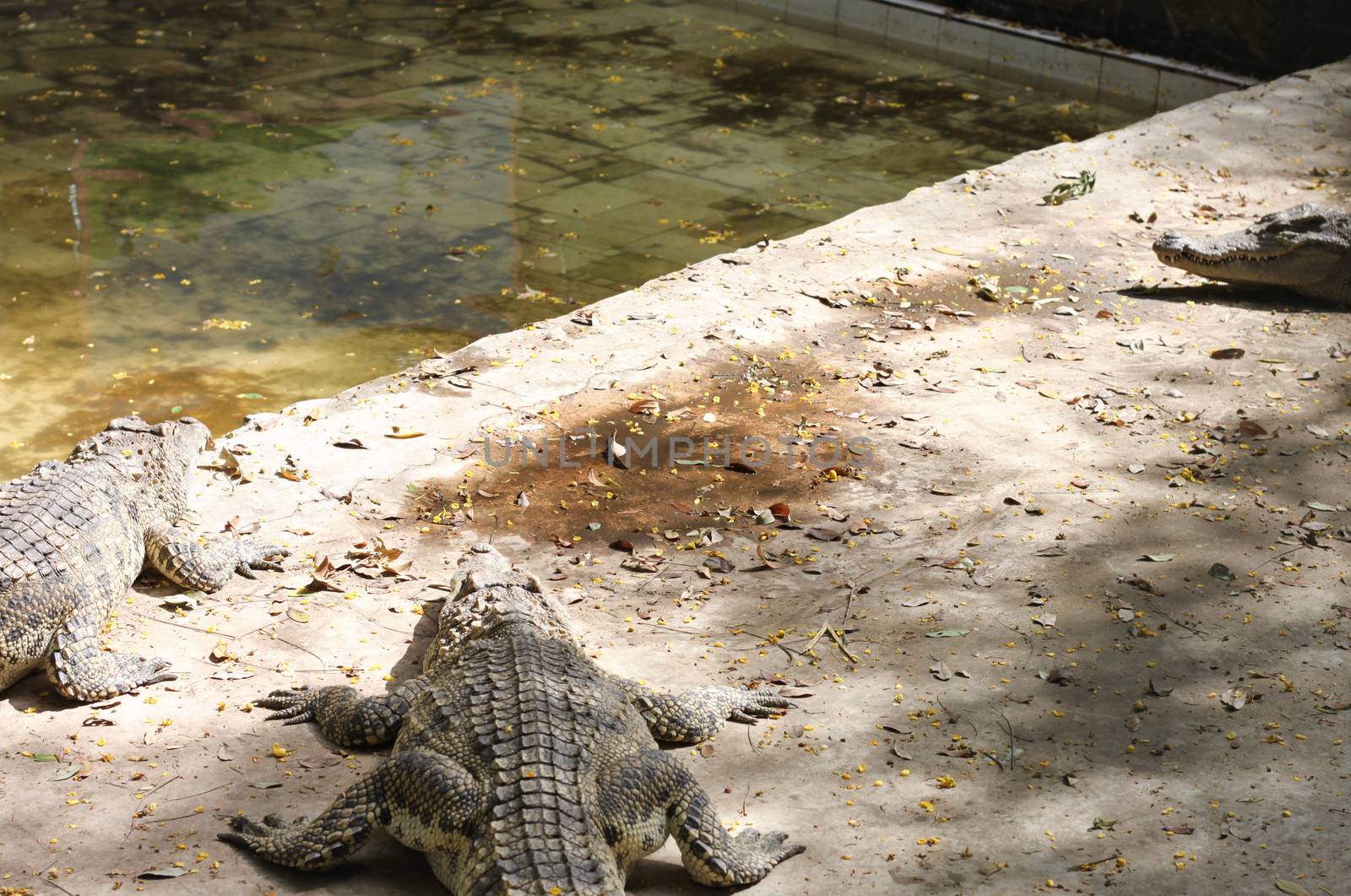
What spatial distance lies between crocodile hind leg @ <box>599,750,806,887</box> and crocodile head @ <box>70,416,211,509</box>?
2654 millimetres

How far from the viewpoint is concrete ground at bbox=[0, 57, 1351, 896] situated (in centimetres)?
405

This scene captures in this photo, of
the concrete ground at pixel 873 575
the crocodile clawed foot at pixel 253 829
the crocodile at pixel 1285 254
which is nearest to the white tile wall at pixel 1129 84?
the concrete ground at pixel 873 575

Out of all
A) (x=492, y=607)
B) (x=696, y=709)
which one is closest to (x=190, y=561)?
(x=492, y=607)

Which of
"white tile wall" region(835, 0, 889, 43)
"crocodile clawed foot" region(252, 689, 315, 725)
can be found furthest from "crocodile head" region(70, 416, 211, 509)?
"white tile wall" region(835, 0, 889, 43)

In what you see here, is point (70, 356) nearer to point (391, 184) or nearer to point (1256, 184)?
point (391, 184)

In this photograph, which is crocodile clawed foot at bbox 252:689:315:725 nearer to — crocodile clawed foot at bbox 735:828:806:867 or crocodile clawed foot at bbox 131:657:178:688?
crocodile clawed foot at bbox 131:657:178:688

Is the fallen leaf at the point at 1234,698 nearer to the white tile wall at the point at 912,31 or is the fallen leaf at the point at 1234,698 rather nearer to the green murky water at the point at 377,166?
the green murky water at the point at 377,166

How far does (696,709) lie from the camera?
4543 millimetres

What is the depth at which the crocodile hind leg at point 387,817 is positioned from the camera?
379 cm

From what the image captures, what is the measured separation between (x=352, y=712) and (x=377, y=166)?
26.2 ft

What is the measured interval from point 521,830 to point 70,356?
6.16 metres

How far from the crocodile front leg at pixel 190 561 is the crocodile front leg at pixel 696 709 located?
178 cm

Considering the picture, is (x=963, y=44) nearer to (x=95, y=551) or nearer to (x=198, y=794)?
(x=95, y=551)

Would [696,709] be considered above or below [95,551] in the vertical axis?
below
